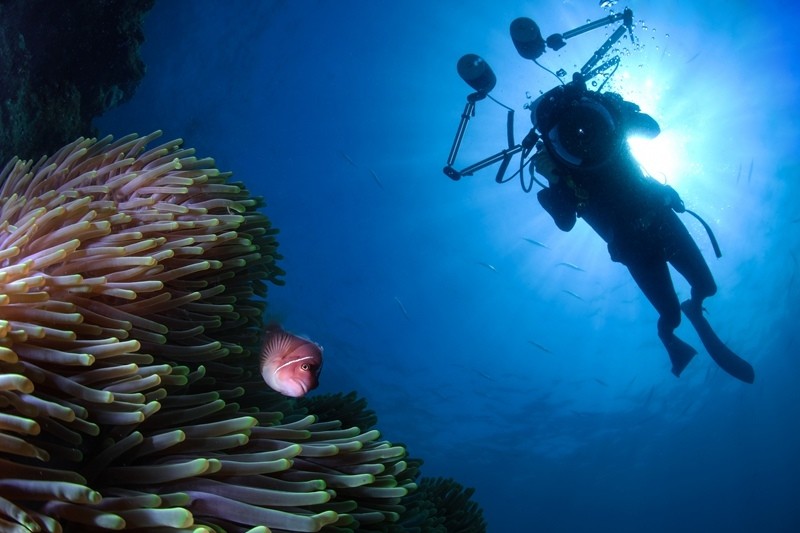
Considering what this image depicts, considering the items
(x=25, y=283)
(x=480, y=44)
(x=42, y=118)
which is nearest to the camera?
(x=25, y=283)

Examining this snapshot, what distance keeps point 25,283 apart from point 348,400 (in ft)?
6.64

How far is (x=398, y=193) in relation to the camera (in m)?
21.6

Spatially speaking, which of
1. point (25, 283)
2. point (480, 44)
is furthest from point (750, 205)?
point (25, 283)

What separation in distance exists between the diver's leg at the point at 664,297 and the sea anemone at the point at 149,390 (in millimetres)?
6764

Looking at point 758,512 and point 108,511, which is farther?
point 758,512

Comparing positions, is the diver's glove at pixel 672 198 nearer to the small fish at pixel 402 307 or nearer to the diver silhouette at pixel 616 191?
the diver silhouette at pixel 616 191

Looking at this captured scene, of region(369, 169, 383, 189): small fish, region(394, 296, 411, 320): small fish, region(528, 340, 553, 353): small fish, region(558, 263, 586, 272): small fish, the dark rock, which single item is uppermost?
region(369, 169, 383, 189): small fish

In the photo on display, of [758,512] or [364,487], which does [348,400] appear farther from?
[758,512]

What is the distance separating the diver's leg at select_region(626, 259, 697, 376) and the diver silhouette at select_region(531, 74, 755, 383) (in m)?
0.01

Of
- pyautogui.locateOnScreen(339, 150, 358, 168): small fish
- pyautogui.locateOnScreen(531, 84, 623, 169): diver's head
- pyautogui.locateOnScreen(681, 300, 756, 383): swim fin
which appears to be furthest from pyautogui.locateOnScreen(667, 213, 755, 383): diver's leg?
pyautogui.locateOnScreen(339, 150, 358, 168): small fish

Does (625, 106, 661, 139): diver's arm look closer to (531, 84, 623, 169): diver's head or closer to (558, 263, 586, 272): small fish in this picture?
(531, 84, 623, 169): diver's head

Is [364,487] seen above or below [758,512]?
below

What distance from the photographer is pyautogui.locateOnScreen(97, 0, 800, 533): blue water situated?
1684cm

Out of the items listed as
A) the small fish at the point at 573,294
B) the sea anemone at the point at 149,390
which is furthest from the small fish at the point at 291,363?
the small fish at the point at 573,294
